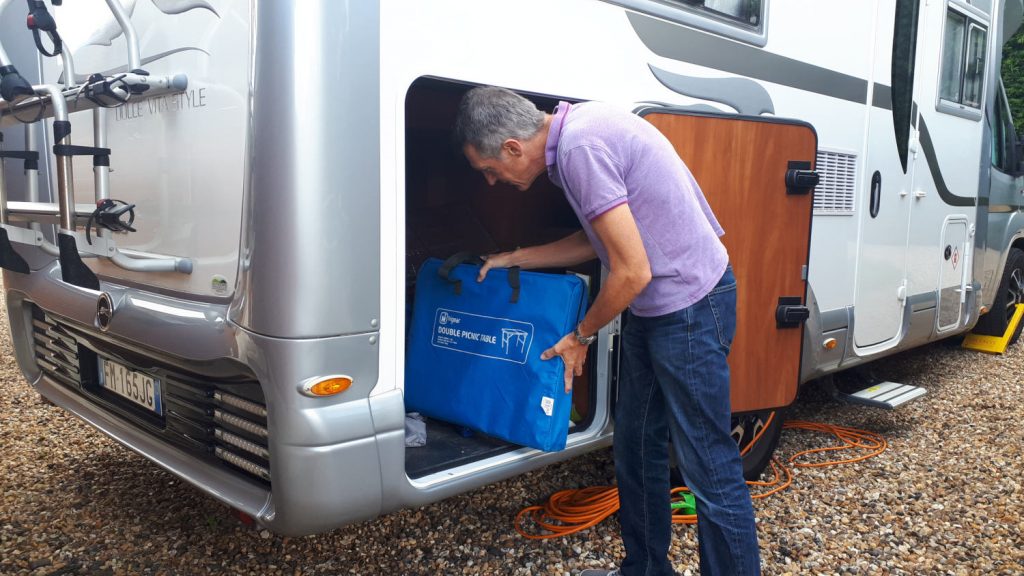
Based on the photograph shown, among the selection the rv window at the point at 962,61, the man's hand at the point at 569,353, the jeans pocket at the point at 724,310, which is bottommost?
the man's hand at the point at 569,353

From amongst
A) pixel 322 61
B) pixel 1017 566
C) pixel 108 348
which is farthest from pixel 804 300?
pixel 108 348

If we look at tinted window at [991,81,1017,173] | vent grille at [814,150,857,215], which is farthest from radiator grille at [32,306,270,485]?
tinted window at [991,81,1017,173]

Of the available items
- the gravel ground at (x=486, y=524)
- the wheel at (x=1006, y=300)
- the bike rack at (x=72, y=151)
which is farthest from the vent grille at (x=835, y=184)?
the wheel at (x=1006, y=300)

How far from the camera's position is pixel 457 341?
106 inches

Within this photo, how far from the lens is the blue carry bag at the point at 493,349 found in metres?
2.42

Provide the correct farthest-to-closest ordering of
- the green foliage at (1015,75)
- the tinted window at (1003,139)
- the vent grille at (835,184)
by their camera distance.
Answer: the green foliage at (1015,75), the tinted window at (1003,139), the vent grille at (835,184)

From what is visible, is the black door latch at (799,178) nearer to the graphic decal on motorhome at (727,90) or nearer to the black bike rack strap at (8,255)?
the graphic decal on motorhome at (727,90)

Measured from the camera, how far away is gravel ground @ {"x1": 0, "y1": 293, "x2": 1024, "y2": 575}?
2.72 metres

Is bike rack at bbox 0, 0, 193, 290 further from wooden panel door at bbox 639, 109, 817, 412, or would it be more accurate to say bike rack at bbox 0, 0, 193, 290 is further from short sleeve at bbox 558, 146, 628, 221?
wooden panel door at bbox 639, 109, 817, 412

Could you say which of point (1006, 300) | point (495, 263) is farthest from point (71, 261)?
point (1006, 300)

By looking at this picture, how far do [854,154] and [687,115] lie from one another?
137cm

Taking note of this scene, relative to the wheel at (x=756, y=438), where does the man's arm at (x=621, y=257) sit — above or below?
above

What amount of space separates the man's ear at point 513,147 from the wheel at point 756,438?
184 cm

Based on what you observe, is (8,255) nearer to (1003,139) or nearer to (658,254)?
(658,254)
